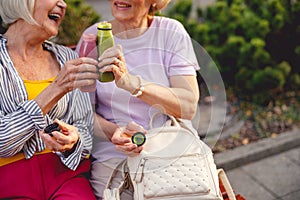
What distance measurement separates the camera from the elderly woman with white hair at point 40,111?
1859 mm

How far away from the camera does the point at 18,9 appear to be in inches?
78.0

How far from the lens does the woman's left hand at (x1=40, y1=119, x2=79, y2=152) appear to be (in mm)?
1839

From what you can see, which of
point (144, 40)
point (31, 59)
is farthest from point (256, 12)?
point (31, 59)

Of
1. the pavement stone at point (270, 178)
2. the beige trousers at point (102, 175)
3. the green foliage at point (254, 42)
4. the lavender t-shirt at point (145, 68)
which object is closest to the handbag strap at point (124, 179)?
the beige trousers at point (102, 175)

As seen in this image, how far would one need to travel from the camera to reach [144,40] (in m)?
2.22

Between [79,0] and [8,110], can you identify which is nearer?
[8,110]

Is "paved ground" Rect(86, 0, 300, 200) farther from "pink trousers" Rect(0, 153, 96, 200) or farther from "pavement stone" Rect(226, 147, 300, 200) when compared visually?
"pink trousers" Rect(0, 153, 96, 200)

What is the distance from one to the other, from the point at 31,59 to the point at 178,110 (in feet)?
2.39

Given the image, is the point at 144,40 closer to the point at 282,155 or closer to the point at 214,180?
the point at 214,180

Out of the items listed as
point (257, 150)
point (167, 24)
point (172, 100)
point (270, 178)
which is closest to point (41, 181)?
point (172, 100)

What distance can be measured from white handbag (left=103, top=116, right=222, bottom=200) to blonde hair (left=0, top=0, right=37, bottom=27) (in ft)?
2.45

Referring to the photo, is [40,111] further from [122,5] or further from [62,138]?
[122,5]

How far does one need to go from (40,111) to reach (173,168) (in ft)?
1.98

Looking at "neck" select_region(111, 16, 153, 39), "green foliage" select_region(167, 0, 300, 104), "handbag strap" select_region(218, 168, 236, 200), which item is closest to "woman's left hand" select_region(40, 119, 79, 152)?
"neck" select_region(111, 16, 153, 39)
